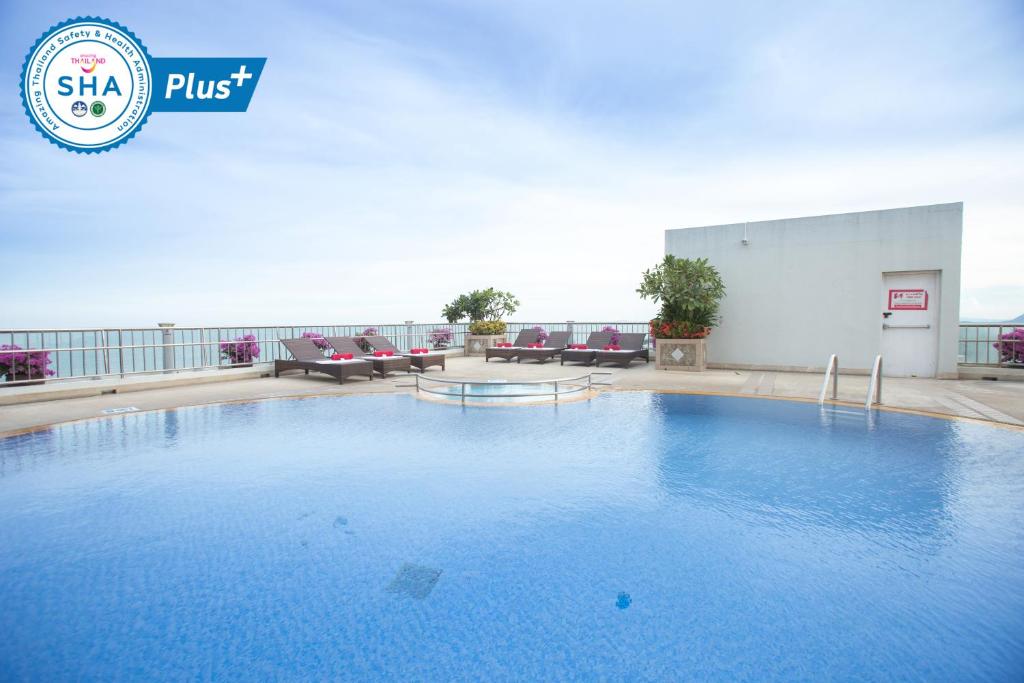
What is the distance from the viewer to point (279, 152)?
41.0 ft

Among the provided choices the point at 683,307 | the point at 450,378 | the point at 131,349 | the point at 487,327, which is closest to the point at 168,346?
the point at 131,349

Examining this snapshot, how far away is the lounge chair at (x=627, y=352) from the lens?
13828 millimetres

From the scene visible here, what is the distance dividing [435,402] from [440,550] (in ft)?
18.0

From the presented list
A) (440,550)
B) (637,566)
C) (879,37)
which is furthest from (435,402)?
(879,37)

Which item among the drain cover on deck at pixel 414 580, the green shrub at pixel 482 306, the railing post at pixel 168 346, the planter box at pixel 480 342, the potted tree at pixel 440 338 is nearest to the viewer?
the drain cover on deck at pixel 414 580

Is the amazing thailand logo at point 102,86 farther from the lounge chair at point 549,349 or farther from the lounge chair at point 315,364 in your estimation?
the lounge chair at point 549,349

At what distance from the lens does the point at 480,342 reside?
17688mm

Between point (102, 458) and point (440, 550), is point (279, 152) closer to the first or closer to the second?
point (102, 458)

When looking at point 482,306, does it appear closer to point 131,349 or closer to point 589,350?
point 589,350

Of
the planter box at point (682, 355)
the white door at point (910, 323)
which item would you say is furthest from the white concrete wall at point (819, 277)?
the planter box at point (682, 355)

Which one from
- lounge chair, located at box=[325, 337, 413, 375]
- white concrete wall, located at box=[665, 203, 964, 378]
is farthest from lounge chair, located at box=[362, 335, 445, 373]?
white concrete wall, located at box=[665, 203, 964, 378]

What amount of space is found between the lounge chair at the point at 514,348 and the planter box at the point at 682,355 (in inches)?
168

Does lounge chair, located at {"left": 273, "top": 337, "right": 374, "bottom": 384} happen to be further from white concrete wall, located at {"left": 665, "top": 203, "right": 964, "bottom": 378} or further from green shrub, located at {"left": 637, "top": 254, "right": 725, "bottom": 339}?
white concrete wall, located at {"left": 665, "top": 203, "right": 964, "bottom": 378}

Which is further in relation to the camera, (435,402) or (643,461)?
(435,402)
